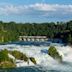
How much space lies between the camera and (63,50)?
63594mm

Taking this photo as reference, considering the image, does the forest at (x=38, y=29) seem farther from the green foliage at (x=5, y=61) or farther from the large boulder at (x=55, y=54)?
the green foliage at (x=5, y=61)

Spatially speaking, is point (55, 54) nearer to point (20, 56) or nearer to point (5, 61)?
point (20, 56)

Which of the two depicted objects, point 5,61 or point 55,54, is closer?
point 5,61

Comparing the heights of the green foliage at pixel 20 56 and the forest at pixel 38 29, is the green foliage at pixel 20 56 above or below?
above

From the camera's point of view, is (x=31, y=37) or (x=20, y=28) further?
(x=20, y=28)

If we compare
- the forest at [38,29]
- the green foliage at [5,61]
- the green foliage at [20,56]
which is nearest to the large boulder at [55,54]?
the green foliage at [20,56]

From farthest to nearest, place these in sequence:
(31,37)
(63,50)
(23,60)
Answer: (31,37) → (63,50) → (23,60)

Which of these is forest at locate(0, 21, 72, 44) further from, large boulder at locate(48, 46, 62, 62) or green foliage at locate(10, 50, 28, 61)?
green foliage at locate(10, 50, 28, 61)

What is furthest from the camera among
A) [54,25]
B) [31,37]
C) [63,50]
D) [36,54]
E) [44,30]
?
[54,25]

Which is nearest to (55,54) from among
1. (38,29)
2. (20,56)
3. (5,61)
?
(20,56)

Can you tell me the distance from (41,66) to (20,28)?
124338 millimetres

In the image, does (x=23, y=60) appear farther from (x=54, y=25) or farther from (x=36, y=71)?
(x=54, y=25)

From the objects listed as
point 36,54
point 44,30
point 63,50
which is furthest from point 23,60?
point 44,30

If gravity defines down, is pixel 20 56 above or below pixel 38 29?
above
